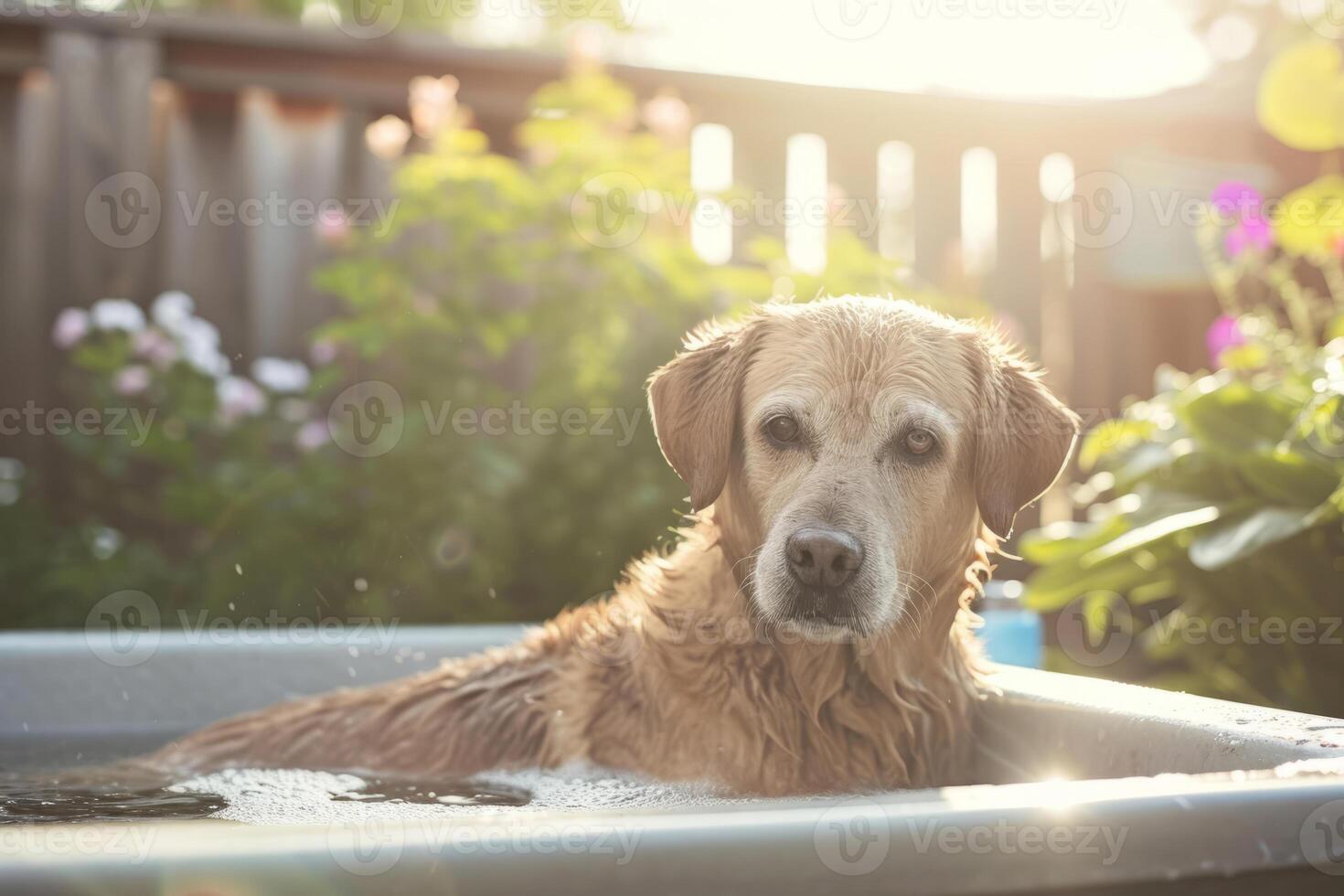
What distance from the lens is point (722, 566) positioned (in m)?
2.60

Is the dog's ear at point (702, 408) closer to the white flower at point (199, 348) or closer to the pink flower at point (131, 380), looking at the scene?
the white flower at point (199, 348)

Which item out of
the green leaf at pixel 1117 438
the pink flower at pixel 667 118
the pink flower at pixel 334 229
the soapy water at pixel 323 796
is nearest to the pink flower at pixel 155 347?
the pink flower at pixel 334 229

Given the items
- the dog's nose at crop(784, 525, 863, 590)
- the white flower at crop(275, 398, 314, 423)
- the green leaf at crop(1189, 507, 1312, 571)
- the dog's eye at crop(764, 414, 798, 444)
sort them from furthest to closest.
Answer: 1. the white flower at crop(275, 398, 314, 423)
2. the green leaf at crop(1189, 507, 1312, 571)
3. the dog's eye at crop(764, 414, 798, 444)
4. the dog's nose at crop(784, 525, 863, 590)

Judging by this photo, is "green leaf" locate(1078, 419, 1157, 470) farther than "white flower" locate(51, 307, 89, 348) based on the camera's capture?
No

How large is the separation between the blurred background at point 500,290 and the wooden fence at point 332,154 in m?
0.02

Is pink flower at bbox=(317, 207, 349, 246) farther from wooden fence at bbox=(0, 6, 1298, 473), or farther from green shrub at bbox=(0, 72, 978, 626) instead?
wooden fence at bbox=(0, 6, 1298, 473)

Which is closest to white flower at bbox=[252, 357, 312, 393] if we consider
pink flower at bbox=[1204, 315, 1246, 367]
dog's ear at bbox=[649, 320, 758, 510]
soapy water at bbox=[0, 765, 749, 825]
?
soapy water at bbox=[0, 765, 749, 825]

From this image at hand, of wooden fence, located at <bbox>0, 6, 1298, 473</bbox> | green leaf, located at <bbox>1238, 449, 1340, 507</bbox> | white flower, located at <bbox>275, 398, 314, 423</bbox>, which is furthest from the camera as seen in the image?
wooden fence, located at <bbox>0, 6, 1298, 473</bbox>

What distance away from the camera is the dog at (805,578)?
2377 millimetres

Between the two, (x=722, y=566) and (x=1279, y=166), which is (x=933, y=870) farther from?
(x=1279, y=166)

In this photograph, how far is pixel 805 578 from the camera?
2295mm

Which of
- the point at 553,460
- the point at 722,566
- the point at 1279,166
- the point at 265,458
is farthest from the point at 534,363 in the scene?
the point at 1279,166

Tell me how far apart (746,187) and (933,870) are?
5134 mm

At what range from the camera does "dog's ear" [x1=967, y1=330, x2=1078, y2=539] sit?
2525mm
